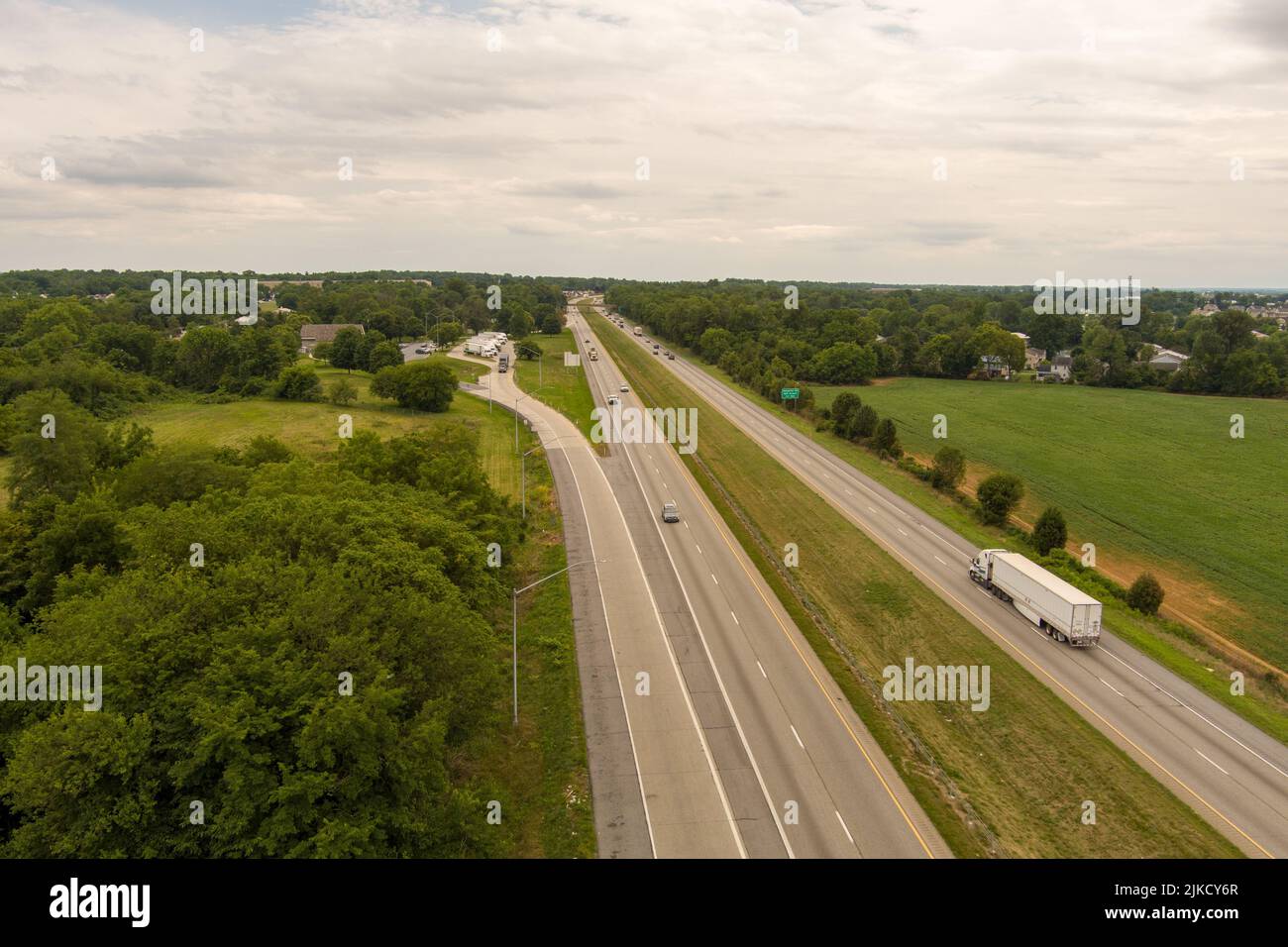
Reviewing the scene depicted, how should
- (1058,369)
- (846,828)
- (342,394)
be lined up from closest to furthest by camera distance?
(846,828)
(342,394)
(1058,369)

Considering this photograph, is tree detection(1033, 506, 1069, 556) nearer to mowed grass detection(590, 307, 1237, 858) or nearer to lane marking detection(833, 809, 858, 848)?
mowed grass detection(590, 307, 1237, 858)

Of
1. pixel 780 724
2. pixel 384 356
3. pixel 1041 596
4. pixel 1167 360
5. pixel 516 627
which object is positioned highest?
pixel 1167 360

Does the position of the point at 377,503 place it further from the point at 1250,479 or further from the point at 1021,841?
the point at 1250,479

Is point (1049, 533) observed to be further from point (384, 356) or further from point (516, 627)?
point (384, 356)

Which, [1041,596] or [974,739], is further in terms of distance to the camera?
[1041,596]

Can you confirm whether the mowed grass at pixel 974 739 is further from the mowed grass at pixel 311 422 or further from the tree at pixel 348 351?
the tree at pixel 348 351

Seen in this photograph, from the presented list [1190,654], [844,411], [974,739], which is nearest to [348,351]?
[844,411]

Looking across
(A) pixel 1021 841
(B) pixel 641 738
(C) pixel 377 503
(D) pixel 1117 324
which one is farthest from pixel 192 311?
(D) pixel 1117 324
